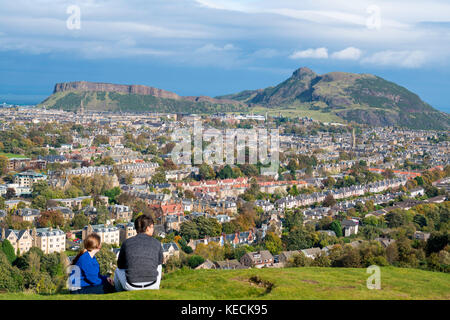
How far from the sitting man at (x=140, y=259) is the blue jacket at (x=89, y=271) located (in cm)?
44

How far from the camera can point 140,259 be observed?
828cm

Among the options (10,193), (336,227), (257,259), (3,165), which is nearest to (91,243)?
(257,259)

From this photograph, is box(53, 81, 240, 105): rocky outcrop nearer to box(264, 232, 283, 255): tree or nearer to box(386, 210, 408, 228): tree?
box(386, 210, 408, 228): tree

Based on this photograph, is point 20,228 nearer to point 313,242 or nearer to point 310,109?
point 313,242

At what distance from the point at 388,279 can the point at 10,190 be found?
44.1 meters

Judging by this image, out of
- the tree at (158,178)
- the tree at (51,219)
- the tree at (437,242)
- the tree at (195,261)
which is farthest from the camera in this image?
the tree at (158,178)

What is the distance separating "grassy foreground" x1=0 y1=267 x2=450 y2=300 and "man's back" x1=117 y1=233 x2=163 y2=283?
0.36m

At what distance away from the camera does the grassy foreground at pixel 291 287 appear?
961 cm

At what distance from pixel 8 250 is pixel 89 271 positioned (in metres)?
23.9

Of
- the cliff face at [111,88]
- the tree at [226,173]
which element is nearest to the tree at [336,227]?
the tree at [226,173]

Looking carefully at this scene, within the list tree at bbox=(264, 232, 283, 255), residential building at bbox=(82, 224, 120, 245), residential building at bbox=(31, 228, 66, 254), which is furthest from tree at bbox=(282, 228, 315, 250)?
residential building at bbox=(31, 228, 66, 254)

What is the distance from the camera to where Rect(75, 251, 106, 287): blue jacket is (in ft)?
27.9

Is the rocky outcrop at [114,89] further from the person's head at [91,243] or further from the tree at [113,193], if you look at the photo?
the person's head at [91,243]

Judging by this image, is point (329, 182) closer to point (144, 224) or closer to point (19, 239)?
point (19, 239)
